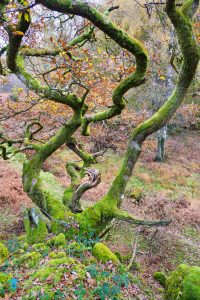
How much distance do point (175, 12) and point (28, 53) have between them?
408cm

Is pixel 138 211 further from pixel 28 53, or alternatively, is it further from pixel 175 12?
pixel 175 12

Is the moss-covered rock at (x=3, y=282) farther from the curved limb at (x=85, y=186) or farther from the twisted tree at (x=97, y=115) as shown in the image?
the curved limb at (x=85, y=186)

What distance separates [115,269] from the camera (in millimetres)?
5984

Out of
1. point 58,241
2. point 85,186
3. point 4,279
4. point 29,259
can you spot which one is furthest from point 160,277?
point 4,279

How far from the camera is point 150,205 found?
11.8 metres

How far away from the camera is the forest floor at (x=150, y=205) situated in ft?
30.3

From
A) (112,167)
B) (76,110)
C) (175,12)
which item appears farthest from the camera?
(112,167)

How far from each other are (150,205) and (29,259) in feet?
22.5

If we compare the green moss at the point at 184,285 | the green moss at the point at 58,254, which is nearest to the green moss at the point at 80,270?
the green moss at the point at 58,254

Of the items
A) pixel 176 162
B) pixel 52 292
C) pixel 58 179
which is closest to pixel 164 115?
pixel 52 292

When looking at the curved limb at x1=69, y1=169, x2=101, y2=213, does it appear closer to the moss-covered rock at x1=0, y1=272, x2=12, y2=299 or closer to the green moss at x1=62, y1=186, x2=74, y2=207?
the green moss at x1=62, y1=186, x2=74, y2=207

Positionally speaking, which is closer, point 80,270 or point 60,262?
point 80,270

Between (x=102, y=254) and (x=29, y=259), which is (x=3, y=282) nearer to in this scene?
(x=29, y=259)

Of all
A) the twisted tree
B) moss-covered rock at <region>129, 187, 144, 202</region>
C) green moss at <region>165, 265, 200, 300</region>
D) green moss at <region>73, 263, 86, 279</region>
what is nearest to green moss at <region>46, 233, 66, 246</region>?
the twisted tree
